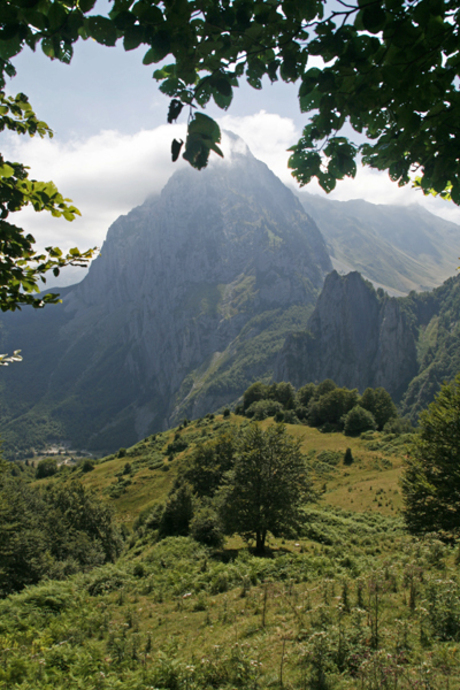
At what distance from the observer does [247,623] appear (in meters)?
9.02

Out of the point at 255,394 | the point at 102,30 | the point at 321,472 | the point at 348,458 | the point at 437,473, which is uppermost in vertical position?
the point at 102,30

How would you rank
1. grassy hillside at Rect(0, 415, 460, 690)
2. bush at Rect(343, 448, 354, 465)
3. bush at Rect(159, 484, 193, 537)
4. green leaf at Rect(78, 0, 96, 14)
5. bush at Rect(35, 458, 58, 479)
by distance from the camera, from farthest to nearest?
bush at Rect(35, 458, 58, 479), bush at Rect(343, 448, 354, 465), bush at Rect(159, 484, 193, 537), grassy hillside at Rect(0, 415, 460, 690), green leaf at Rect(78, 0, 96, 14)

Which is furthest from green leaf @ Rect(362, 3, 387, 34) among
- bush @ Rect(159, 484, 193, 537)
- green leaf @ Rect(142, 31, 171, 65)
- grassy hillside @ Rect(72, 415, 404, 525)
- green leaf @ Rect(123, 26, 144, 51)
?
bush @ Rect(159, 484, 193, 537)

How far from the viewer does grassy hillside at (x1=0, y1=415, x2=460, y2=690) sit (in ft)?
19.6

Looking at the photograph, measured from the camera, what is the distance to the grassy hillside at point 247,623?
5.98 metres

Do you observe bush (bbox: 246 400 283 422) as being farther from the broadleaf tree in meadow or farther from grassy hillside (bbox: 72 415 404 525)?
the broadleaf tree in meadow

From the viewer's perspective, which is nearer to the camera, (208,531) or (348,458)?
(208,531)

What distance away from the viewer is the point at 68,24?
7.75 ft

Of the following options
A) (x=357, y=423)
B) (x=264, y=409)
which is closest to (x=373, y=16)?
(x=357, y=423)

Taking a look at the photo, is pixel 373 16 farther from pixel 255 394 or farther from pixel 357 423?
pixel 255 394

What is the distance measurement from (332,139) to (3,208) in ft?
11.3

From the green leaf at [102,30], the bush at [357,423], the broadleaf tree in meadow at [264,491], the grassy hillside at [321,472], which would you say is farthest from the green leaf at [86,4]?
the bush at [357,423]

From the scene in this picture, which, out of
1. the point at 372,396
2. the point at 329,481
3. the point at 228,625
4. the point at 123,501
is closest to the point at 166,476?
the point at 123,501

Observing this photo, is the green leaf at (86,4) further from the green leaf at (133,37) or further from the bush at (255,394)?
the bush at (255,394)
